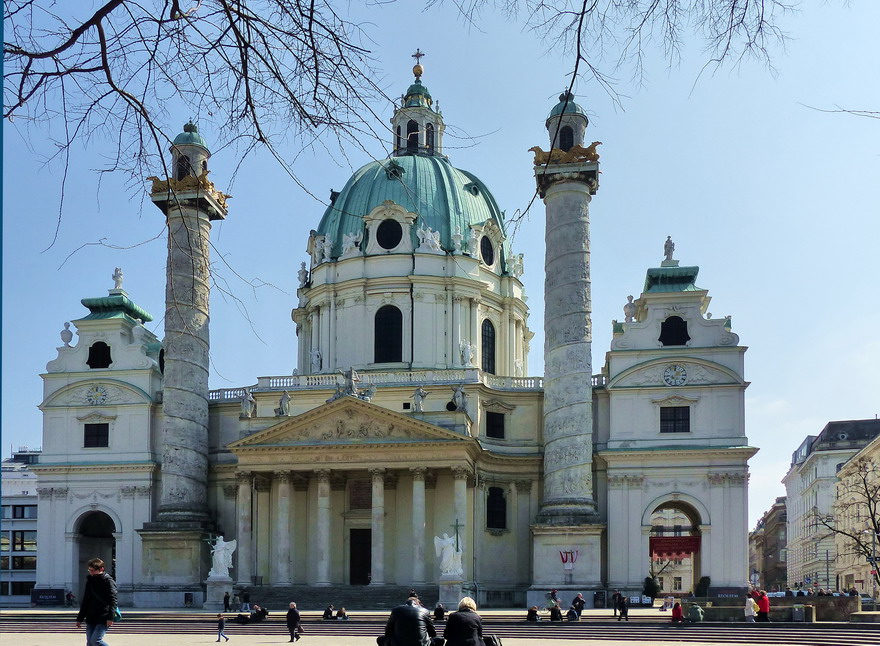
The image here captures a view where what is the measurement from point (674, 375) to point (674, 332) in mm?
2638

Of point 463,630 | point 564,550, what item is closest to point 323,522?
point 564,550

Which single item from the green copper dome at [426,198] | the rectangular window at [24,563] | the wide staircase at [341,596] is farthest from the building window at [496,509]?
the rectangular window at [24,563]

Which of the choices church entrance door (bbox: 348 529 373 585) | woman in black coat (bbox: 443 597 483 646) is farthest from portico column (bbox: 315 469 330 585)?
woman in black coat (bbox: 443 597 483 646)

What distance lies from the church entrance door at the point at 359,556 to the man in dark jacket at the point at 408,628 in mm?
48481

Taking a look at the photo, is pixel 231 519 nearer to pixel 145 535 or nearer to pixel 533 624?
pixel 145 535

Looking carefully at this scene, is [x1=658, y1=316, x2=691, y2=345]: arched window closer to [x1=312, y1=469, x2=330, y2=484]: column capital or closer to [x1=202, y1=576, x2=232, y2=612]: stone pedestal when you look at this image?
[x1=312, y1=469, x2=330, y2=484]: column capital

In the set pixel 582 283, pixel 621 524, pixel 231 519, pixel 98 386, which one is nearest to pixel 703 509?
pixel 621 524

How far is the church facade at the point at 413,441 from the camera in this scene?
58.5 meters

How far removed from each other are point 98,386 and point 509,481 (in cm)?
2451

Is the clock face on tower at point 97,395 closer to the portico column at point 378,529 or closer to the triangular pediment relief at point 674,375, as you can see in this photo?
the portico column at point 378,529

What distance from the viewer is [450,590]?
177 feet

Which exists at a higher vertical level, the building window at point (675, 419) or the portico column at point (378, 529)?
the building window at point (675, 419)

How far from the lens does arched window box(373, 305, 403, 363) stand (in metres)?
68.9

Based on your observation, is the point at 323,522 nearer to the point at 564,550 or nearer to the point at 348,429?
the point at 348,429
